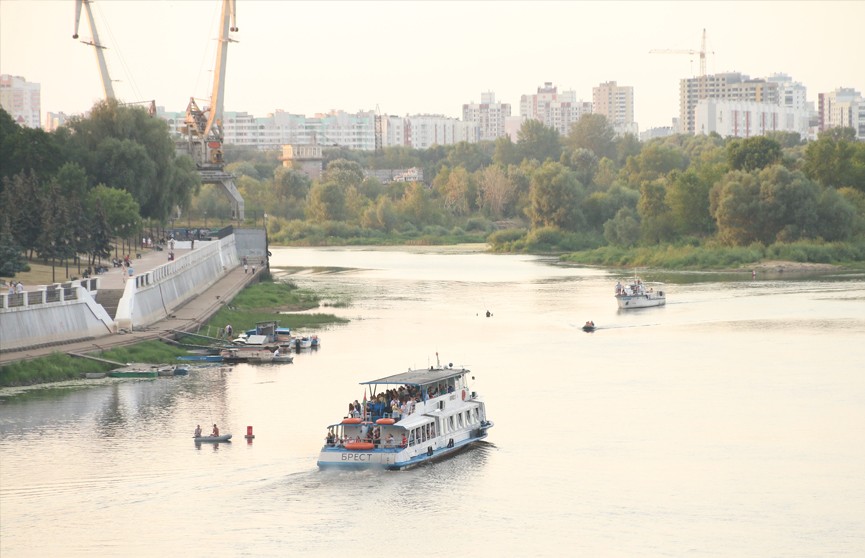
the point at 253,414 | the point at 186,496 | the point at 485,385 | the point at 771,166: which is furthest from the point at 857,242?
the point at 186,496

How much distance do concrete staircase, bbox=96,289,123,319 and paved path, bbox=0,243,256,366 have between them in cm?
128

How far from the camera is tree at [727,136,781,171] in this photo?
4946 inches

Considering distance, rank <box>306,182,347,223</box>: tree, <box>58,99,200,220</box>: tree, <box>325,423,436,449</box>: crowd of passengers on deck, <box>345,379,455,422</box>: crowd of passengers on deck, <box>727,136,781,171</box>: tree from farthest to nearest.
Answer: <box>306,182,347,223</box>: tree
<box>727,136,781,171</box>: tree
<box>58,99,200,220</box>: tree
<box>345,379,455,422</box>: crowd of passengers on deck
<box>325,423,436,449</box>: crowd of passengers on deck

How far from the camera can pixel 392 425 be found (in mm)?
38406

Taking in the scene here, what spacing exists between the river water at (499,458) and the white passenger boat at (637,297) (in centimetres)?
1324

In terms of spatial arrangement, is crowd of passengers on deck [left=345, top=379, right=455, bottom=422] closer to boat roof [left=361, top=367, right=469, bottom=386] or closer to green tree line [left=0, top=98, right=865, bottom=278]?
boat roof [left=361, top=367, right=469, bottom=386]

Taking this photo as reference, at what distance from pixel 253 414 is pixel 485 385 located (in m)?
10.1

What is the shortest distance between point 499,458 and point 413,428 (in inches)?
116

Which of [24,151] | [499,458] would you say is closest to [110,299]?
[499,458]

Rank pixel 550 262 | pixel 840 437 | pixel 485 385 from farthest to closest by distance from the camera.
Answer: pixel 550 262 < pixel 485 385 < pixel 840 437

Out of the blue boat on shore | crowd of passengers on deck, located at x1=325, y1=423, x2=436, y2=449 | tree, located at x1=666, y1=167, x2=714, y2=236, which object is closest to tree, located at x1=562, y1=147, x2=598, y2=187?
tree, located at x1=666, y1=167, x2=714, y2=236

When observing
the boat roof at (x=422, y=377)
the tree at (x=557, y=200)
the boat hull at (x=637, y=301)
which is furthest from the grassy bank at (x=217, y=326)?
the tree at (x=557, y=200)

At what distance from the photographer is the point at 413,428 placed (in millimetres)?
38781

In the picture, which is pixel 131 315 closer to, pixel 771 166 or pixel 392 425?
pixel 392 425
